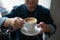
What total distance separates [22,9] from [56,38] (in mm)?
435

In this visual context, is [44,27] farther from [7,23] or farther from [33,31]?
[7,23]

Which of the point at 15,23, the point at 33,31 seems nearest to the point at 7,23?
the point at 15,23

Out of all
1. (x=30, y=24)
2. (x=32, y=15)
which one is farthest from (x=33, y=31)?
(x=32, y=15)

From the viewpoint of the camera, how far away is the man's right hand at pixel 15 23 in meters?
1.03

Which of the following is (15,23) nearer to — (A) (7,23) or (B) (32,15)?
(A) (7,23)

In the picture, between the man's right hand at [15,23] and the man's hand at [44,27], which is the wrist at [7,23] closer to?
the man's right hand at [15,23]

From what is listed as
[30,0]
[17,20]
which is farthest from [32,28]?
[30,0]

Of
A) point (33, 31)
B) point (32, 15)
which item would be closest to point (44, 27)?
point (33, 31)

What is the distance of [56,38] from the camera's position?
142 cm

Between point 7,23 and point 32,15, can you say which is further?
point 32,15

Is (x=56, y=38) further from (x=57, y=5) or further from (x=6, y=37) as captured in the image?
(x=6, y=37)

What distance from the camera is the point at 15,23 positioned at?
3.42 feet

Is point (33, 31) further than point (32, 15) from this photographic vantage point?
No

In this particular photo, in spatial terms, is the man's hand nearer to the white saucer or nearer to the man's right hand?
the white saucer
